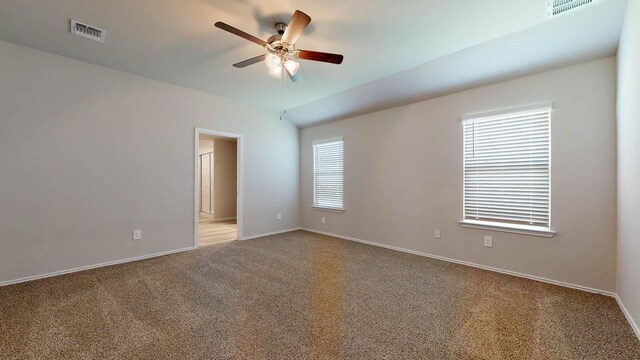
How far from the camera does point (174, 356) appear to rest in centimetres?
170

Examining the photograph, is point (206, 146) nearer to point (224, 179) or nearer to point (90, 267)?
point (224, 179)

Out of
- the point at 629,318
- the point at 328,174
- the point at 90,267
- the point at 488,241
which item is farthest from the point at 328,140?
the point at 629,318

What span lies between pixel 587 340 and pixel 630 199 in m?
1.17

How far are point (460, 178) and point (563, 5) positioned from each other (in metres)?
2.04

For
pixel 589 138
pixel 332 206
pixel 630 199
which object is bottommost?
pixel 332 206

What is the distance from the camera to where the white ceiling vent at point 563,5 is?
214cm

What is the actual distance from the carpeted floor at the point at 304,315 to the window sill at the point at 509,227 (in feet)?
1.80

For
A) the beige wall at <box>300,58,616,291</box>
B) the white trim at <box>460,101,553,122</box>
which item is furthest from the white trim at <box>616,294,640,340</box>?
the white trim at <box>460,101,553,122</box>

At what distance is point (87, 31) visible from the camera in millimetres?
2592

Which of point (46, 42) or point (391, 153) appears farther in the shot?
point (391, 153)

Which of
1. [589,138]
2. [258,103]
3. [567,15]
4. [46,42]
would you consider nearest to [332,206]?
[258,103]

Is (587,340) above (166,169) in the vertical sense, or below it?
below

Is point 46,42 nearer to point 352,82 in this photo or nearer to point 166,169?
point 166,169

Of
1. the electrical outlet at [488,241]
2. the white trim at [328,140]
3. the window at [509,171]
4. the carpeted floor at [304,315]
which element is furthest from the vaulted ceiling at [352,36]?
the carpeted floor at [304,315]
